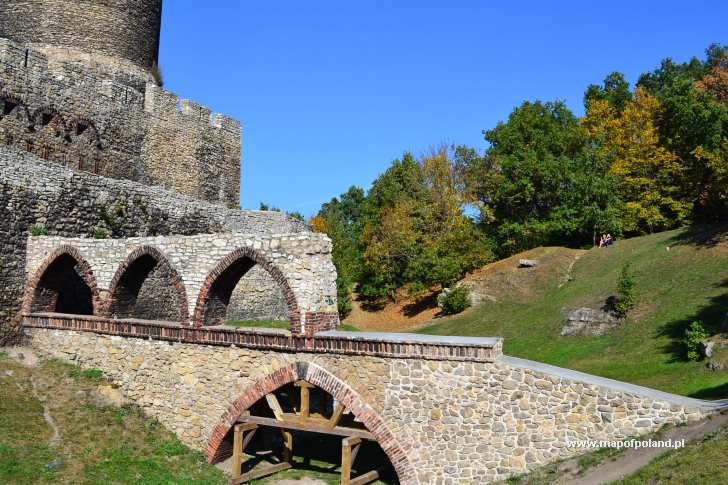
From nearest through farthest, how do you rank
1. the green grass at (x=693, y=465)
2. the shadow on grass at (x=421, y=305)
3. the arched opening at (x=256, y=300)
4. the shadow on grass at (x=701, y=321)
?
the green grass at (x=693, y=465)
the shadow on grass at (x=701, y=321)
the arched opening at (x=256, y=300)
the shadow on grass at (x=421, y=305)

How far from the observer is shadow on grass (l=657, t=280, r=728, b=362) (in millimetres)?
20984

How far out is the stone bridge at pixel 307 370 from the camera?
11.4 metres

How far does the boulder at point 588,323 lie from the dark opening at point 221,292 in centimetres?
1640

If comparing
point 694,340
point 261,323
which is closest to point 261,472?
point 261,323

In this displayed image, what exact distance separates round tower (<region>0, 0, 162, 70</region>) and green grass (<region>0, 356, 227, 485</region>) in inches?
614

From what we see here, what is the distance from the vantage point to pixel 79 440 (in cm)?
1361

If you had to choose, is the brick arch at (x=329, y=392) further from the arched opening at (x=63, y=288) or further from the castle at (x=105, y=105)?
the castle at (x=105, y=105)

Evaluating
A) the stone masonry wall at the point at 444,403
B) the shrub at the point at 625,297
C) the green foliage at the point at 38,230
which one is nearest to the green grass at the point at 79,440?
the stone masonry wall at the point at 444,403

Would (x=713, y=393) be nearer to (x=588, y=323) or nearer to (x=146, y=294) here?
(x=588, y=323)

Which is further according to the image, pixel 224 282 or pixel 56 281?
pixel 56 281

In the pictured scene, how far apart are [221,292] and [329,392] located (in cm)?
392

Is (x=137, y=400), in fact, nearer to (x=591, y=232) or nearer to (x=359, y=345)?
(x=359, y=345)

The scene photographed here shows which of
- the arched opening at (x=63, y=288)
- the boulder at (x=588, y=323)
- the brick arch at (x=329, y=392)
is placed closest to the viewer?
the brick arch at (x=329, y=392)

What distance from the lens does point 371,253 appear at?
45.1 metres
